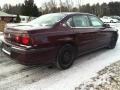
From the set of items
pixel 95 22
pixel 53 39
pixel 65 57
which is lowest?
pixel 65 57

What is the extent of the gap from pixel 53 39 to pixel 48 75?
95cm

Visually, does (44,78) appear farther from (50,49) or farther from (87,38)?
(87,38)

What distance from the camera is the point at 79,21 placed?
5.68m

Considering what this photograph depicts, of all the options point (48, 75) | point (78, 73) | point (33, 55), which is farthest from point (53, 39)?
point (78, 73)

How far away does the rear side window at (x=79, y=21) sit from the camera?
532cm

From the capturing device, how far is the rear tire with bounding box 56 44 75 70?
4.95 meters

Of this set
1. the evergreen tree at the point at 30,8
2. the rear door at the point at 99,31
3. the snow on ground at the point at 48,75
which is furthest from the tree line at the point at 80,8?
the snow on ground at the point at 48,75

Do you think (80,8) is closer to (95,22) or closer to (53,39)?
(95,22)

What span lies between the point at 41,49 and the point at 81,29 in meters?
1.71

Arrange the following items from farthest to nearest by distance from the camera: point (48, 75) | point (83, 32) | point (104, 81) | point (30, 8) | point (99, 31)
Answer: point (30, 8), point (99, 31), point (83, 32), point (48, 75), point (104, 81)

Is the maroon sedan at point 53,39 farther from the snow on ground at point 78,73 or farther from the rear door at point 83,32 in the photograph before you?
the snow on ground at point 78,73

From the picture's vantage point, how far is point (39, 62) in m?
4.41

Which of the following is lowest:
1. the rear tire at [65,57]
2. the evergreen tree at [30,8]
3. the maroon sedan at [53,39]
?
the rear tire at [65,57]

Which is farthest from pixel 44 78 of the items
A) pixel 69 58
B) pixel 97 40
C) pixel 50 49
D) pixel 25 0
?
pixel 25 0
